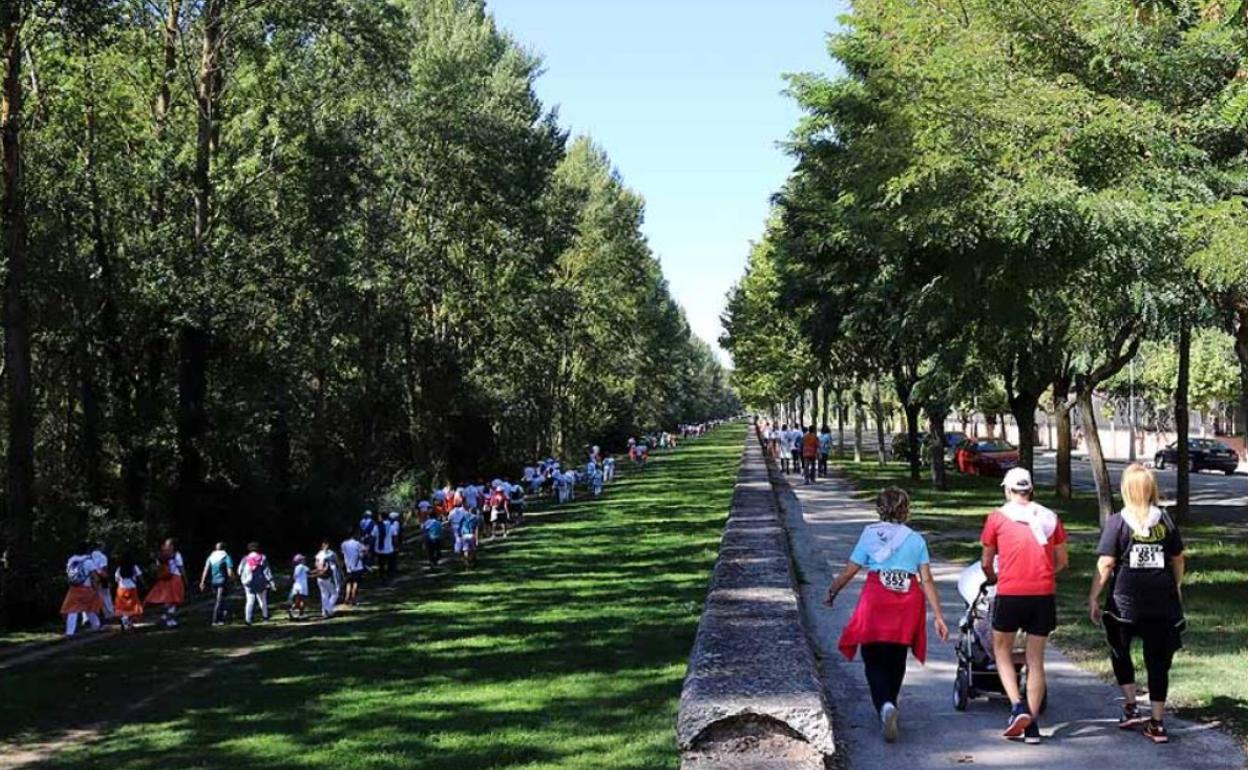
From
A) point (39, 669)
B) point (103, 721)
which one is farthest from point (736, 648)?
point (39, 669)

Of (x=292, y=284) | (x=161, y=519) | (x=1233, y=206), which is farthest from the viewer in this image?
(x=292, y=284)

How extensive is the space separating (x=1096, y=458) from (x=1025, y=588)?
12.0 meters

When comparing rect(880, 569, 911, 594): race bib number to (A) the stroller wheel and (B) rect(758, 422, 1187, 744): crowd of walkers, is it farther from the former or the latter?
(A) the stroller wheel

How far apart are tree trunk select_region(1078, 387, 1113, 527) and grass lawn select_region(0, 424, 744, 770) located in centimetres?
657

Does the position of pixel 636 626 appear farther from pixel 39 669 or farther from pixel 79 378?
pixel 79 378

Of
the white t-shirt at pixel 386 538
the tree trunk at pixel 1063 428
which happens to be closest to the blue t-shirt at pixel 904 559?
the tree trunk at pixel 1063 428

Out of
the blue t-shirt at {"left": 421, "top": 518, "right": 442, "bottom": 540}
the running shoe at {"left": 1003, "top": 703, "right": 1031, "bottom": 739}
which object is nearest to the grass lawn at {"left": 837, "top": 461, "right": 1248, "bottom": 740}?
the running shoe at {"left": 1003, "top": 703, "right": 1031, "bottom": 739}

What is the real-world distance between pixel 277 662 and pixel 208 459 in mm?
14391

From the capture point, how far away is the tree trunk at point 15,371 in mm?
19109

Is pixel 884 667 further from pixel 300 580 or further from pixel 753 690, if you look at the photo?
pixel 300 580

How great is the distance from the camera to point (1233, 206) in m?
9.48

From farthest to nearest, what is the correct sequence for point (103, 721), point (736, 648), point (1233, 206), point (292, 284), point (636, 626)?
1. point (292, 284)
2. point (636, 626)
3. point (103, 721)
4. point (1233, 206)
5. point (736, 648)

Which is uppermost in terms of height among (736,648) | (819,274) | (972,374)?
(819,274)

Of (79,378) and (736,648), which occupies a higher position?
(79,378)
